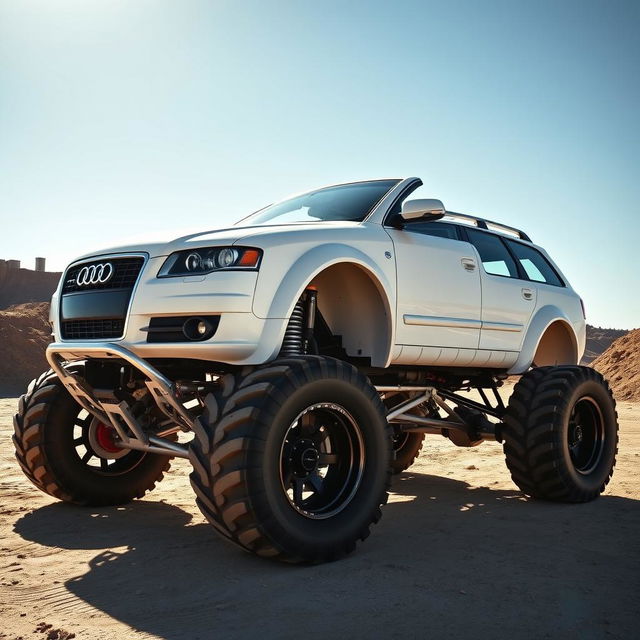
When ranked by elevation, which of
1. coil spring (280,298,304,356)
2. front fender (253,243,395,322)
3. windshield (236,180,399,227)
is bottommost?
coil spring (280,298,304,356)

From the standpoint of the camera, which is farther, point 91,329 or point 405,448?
point 405,448

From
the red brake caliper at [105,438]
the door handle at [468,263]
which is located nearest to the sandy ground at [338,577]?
the red brake caliper at [105,438]

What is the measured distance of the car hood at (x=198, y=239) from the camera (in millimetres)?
4457

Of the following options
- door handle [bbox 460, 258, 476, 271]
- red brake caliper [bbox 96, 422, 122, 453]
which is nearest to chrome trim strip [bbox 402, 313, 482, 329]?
door handle [bbox 460, 258, 476, 271]

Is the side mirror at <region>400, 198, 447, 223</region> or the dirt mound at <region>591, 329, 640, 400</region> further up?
the side mirror at <region>400, 198, 447, 223</region>

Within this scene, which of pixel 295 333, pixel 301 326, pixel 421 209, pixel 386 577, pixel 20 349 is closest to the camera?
pixel 386 577

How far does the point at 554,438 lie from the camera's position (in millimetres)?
6094

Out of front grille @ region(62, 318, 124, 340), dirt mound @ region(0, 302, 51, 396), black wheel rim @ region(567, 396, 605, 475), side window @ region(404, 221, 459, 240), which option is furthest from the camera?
dirt mound @ region(0, 302, 51, 396)

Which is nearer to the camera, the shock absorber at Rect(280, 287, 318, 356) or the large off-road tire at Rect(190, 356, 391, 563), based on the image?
the large off-road tire at Rect(190, 356, 391, 563)

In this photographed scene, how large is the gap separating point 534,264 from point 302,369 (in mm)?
4181

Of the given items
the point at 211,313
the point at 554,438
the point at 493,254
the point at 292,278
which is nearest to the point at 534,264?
the point at 493,254

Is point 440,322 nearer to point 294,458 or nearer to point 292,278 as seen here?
point 292,278

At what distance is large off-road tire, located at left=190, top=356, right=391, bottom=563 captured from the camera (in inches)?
153

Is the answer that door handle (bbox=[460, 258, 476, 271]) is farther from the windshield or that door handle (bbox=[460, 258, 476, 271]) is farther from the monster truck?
the windshield
